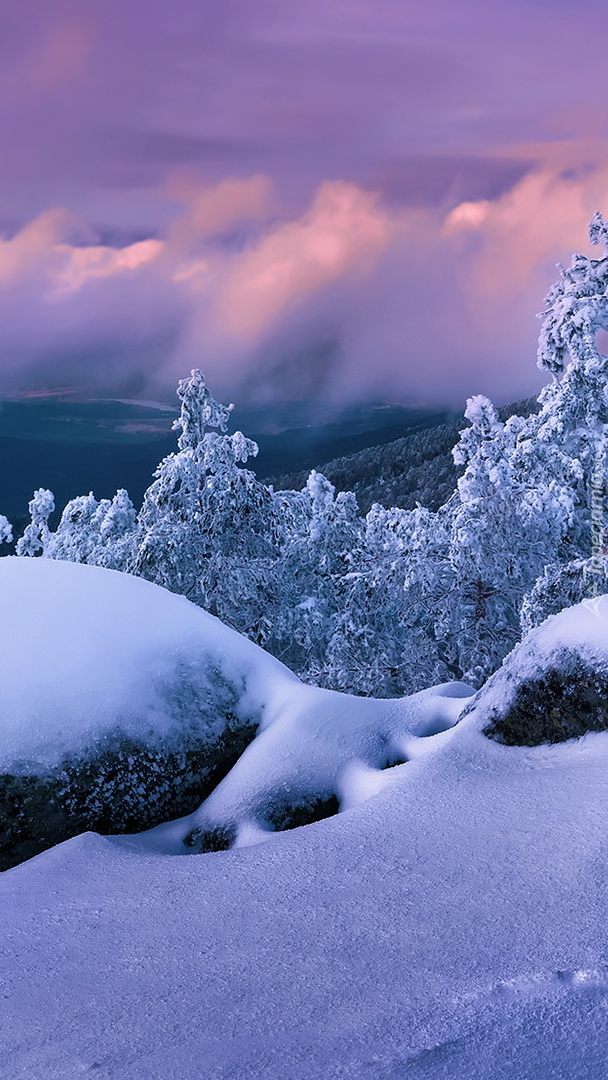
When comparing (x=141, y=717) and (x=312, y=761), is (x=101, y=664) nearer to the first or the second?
(x=141, y=717)

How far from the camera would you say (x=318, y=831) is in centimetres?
385

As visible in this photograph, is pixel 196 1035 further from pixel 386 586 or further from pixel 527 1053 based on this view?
pixel 386 586

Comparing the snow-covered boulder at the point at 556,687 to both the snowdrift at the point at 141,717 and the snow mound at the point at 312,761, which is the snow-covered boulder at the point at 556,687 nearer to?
the snow mound at the point at 312,761

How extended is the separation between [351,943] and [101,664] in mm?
3179

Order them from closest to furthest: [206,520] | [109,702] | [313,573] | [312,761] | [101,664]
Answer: [312,761]
[109,702]
[101,664]
[206,520]
[313,573]

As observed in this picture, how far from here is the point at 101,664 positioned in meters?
5.45

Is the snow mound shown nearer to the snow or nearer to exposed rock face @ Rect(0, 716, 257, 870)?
exposed rock face @ Rect(0, 716, 257, 870)

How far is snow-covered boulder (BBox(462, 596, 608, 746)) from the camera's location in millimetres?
4488

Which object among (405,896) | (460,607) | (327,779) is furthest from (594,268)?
(405,896)

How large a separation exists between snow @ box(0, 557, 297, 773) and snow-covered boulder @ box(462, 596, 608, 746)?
1763mm

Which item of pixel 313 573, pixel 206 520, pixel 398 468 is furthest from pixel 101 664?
pixel 398 468

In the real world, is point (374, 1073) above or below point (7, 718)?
below

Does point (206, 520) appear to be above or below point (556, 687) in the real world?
above

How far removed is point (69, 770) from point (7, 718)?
532 mm
